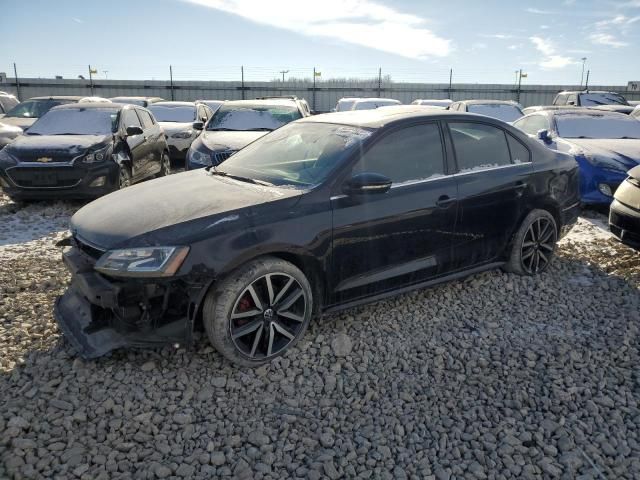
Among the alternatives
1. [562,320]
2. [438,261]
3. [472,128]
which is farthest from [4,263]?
[562,320]

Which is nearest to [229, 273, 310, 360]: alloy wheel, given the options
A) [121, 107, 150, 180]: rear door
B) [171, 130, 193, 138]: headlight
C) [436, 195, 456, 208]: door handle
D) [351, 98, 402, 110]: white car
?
[436, 195, 456, 208]: door handle

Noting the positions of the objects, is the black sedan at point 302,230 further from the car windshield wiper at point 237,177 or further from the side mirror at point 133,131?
the side mirror at point 133,131

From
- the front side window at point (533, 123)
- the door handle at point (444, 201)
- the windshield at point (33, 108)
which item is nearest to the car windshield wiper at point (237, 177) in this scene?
the door handle at point (444, 201)

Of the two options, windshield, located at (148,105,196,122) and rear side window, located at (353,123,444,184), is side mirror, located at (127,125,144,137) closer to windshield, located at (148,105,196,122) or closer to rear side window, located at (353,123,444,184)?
windshield, located at (148,105,196,122)

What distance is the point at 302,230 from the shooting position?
3.31 m

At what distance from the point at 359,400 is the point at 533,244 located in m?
2.66

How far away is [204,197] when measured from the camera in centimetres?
347

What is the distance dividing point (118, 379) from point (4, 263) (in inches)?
115

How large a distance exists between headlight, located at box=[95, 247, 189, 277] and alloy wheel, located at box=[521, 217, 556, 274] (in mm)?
3217

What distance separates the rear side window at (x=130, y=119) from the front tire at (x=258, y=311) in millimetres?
6307

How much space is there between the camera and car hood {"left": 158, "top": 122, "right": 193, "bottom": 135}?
1177cm

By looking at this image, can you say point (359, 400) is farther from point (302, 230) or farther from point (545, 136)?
point (545, 136)

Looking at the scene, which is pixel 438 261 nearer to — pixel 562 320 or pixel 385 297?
pixel 385 297

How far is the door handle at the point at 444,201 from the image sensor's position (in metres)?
3.94
